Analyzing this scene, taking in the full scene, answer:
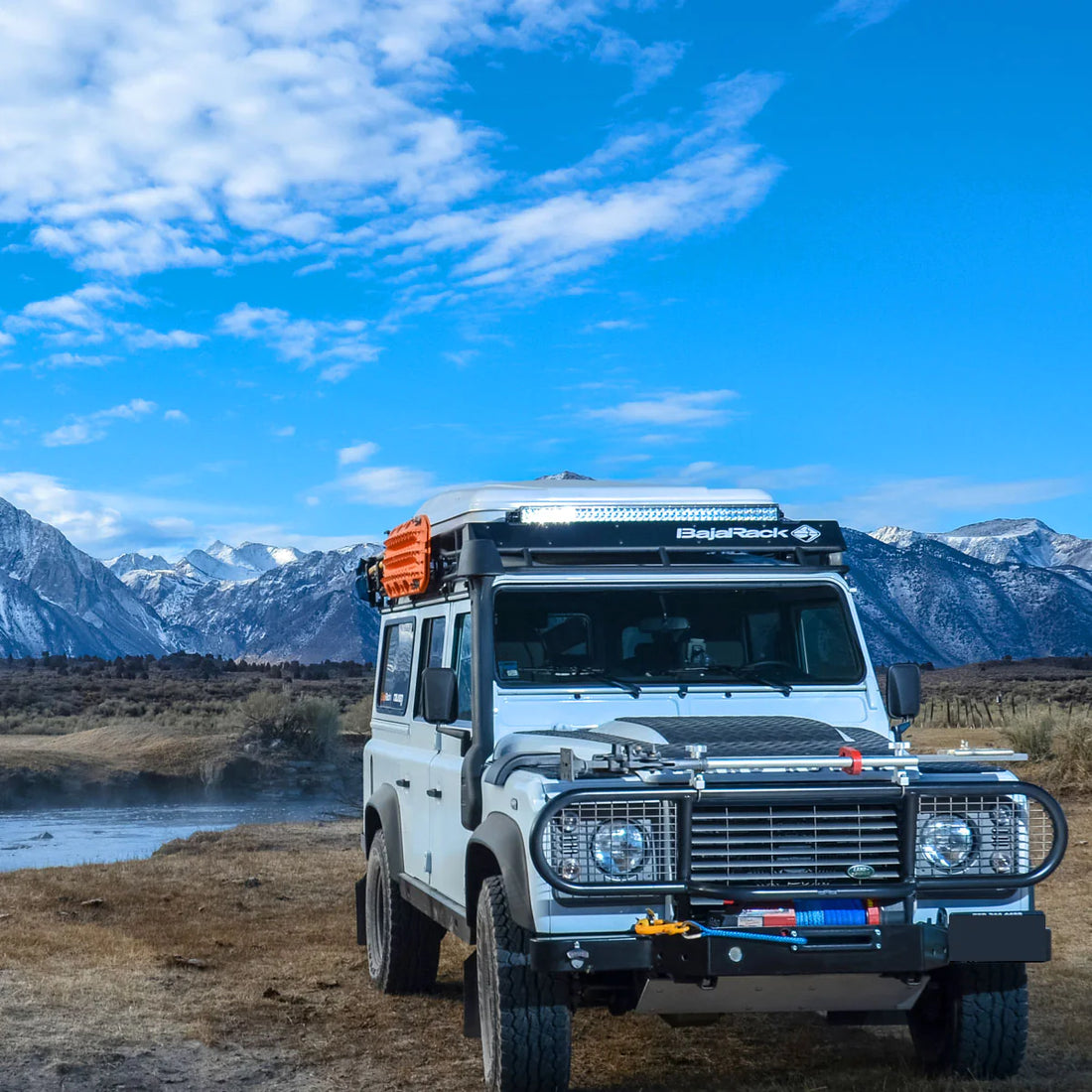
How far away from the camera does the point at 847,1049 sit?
719 cm

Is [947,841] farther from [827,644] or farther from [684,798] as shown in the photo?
[827,644]

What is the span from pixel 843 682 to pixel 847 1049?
1.84 metres

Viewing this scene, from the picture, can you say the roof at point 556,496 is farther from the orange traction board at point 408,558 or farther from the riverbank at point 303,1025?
the riverbank at point 303,1025

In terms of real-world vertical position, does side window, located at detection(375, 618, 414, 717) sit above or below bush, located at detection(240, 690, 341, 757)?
above

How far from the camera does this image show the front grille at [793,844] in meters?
5.52

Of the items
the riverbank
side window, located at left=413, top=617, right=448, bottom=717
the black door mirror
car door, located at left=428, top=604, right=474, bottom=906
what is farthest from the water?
the black door mirror

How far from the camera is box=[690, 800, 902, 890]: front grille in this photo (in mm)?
5520

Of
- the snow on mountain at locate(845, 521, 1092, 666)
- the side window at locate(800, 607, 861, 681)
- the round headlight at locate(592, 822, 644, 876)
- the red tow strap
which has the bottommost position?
the round headlight at locate(592, 822, 644, 876)

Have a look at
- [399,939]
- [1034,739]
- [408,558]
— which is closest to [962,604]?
[1034,739]

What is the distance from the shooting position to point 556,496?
7695 millimetres

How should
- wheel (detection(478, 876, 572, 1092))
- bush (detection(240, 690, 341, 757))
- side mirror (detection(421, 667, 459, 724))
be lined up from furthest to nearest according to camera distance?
1. bush (detection(240, 690, 341, 757))
2. side mirror (detection(421, 667, 459, 724))
3. wheel (detection(478, 876, 572, 1092))

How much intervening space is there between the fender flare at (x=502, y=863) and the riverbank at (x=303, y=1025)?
0.96m

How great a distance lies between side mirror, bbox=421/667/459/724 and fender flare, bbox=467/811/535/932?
64 centimetres

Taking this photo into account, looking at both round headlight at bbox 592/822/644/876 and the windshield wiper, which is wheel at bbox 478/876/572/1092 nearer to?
round headlight at bbox 592/822/644/876
